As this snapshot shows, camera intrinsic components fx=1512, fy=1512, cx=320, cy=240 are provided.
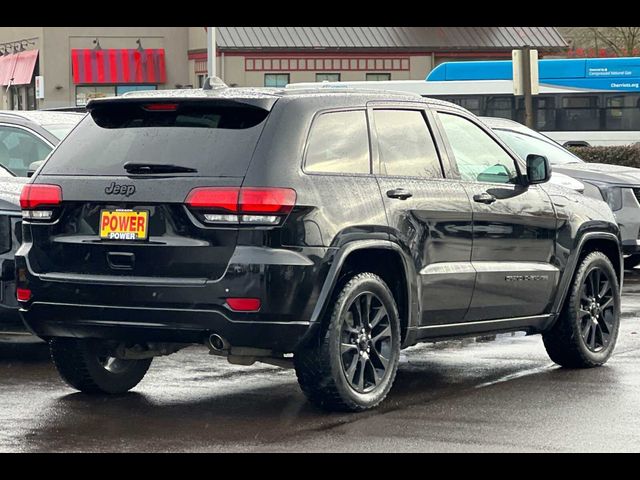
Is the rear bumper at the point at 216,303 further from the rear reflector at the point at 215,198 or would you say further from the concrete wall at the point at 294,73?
the concrete wall at the point at 294,73

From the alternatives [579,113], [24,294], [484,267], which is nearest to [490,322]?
[484,267]

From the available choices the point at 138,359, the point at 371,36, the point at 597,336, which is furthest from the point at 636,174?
the point at 371,36

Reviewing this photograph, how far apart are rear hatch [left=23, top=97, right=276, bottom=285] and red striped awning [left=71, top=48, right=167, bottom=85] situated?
47079 millimetres

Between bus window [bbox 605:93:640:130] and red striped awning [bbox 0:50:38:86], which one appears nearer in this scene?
bus window [bbox 605:93:640:130]

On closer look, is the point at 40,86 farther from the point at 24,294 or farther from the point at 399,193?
the point at 399,193

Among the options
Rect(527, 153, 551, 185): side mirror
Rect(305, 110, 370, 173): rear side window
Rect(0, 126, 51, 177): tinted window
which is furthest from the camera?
Rect(0, 126, 51, 177): tinted window

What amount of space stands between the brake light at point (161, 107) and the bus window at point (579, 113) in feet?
95.1

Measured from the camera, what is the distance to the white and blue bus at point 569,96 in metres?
35.4

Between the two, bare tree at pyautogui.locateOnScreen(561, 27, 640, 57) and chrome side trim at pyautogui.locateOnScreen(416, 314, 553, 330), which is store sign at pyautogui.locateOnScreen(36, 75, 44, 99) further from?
chrome side trim at pyautogui.locateOnScreen(416, 314, 553, 330)

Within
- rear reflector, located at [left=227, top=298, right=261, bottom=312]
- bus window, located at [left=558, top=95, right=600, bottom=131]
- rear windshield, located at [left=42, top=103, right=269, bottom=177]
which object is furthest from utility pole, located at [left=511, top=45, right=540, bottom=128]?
bus window, located at [left=558, top=95, right=600, bottom=131]

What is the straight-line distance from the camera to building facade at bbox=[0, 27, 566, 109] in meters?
54.1

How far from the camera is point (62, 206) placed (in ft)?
25.2
